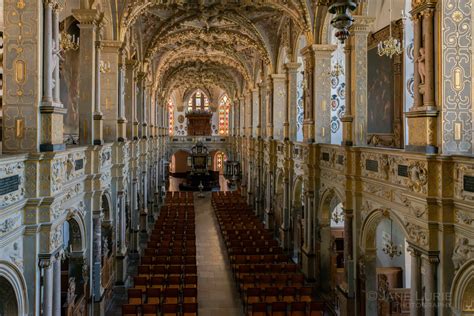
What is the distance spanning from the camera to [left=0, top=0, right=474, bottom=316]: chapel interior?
8.06 metres

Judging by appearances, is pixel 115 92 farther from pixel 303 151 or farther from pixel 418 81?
pixel 418 81

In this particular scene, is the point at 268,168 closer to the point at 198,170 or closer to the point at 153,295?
the point at 153,295

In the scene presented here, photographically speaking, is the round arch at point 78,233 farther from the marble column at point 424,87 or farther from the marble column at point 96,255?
the marble column at point 424,87

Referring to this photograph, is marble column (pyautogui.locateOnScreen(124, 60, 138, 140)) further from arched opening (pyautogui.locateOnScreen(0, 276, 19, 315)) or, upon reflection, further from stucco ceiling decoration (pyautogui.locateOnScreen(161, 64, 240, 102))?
stucco ceiling decoration (pyautogui.locateOnScreen(161, 64, 240, 102))

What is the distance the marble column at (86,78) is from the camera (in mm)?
12312

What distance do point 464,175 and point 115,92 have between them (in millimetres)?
11882

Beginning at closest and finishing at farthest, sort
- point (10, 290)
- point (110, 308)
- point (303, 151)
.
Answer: point (10, 290), point (110, 308), point (303, 151)

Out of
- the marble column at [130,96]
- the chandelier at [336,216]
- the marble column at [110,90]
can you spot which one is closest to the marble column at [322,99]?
the chandelier at [336,216]

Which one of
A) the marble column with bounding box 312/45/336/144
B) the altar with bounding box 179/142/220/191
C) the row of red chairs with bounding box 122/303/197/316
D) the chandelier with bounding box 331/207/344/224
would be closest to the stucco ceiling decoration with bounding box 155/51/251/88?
the altar with bounding box 179/142/220/191

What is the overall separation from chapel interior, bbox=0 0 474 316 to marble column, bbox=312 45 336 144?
0.06m

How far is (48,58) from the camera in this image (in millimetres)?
8523

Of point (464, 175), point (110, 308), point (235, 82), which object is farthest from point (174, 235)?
point (235, 82)

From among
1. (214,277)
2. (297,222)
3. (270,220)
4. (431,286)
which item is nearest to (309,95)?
(297,222)

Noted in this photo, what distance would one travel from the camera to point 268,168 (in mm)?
24938
